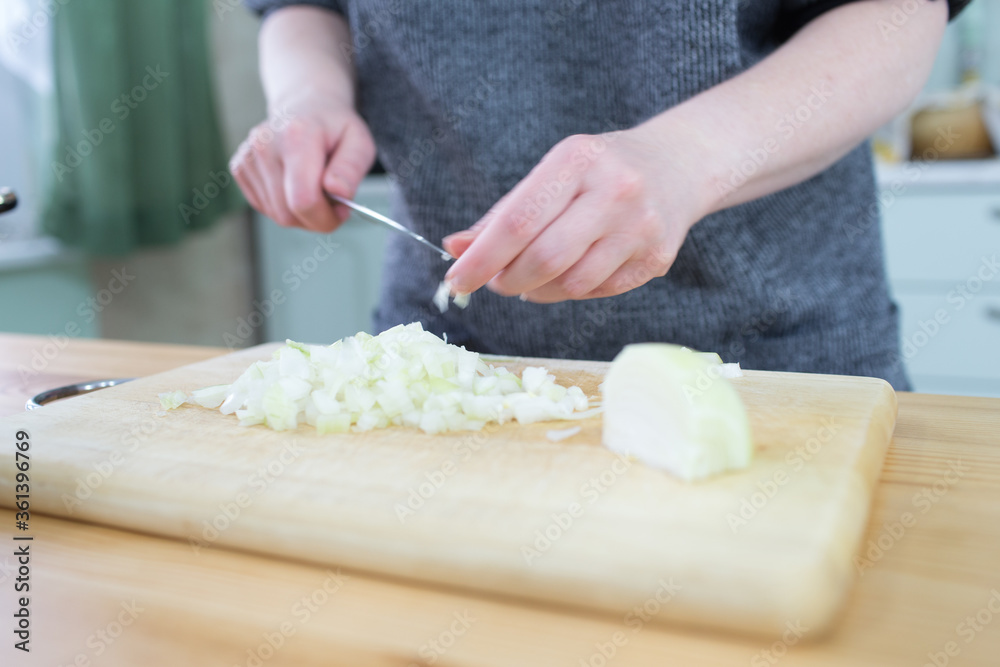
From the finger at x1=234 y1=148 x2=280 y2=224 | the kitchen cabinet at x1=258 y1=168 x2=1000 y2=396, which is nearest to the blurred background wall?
the kitchen cabinet at x1=258 y1=168 x2=1000 y2=396

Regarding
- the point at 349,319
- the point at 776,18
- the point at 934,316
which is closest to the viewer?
the point at 776,18

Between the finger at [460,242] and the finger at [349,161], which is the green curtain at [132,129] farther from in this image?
the finger at [460,242]

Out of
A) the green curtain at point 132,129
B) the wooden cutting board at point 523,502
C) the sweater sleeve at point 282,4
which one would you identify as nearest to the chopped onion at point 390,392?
the wooden cutting board at point 523,502

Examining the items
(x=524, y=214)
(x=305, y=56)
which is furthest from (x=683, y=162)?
(x=305, y=56)

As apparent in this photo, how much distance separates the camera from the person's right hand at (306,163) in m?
0.96

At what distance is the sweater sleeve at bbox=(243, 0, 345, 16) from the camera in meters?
1.25

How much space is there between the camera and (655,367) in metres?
0.56

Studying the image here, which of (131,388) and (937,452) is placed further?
(131,388)

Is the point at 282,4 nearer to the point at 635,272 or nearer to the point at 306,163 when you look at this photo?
the point at 306,163

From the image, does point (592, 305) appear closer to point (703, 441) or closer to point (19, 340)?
point (703, 441)

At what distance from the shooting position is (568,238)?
26.5 inches

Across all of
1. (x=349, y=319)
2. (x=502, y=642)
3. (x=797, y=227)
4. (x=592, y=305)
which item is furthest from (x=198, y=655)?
(x=349, y=319)

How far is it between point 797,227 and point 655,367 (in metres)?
0.56

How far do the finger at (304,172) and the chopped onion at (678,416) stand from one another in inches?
20.3
